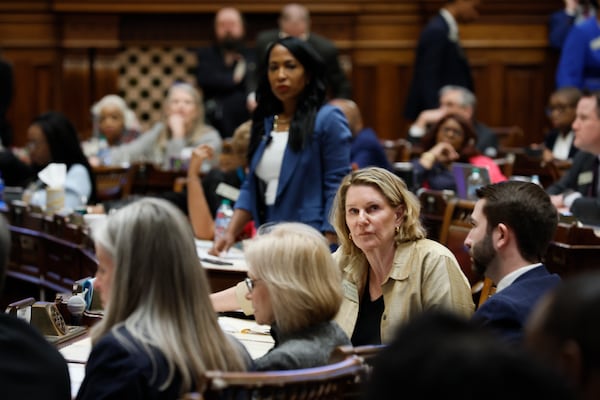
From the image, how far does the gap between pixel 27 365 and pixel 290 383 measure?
1.87 feet

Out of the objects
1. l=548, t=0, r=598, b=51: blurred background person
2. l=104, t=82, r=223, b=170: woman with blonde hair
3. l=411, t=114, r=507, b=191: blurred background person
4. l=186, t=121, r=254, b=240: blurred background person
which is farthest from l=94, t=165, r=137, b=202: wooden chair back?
l=548, t=0, r=598, b=51: blurred background person

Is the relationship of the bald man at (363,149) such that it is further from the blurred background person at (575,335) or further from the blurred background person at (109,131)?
the blurred background person at (575,335)

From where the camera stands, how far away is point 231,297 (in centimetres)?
364

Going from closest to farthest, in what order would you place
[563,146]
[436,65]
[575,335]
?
[575,335], [563,146], [436,65]

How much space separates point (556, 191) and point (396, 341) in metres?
4.88

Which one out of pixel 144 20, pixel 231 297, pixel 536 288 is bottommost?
pixel 231 297

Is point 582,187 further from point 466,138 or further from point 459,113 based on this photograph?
point 459,113

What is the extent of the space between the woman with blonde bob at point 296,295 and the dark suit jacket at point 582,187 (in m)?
2.87

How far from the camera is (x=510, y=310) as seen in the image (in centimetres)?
271

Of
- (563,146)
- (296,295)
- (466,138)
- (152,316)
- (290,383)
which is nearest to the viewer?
(290,383)

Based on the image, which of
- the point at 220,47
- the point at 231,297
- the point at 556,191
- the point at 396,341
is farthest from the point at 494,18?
the point at 396,341

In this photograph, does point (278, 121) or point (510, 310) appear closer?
point (510, 310)

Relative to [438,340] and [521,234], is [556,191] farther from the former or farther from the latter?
[438,340]

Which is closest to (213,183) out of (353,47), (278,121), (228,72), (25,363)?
(278,121)
